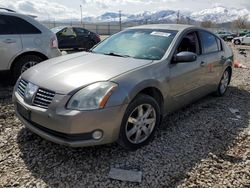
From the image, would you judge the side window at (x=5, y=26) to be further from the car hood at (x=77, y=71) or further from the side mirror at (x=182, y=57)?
the side mirror at (x=182, y=57)

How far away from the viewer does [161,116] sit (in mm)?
3809

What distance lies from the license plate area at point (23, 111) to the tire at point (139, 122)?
3.55 ft

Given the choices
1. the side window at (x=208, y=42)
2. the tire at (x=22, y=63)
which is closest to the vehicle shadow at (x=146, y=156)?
the side window at (x=208, y=42)

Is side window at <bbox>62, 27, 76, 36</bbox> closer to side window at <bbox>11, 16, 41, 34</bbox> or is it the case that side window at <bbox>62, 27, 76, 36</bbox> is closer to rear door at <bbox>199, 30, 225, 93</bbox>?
side window at <bbox>11, 16, 41, 34</bbox>

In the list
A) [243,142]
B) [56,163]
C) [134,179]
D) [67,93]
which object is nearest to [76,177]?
[56,163]

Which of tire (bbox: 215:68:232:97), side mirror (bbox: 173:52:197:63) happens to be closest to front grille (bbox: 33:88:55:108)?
side mirror (bbox: 173:52:197:63)

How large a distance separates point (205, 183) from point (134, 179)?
74cm

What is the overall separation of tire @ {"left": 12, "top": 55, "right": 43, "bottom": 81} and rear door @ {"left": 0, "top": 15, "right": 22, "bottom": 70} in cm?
16

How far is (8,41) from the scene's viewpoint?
5.63 m

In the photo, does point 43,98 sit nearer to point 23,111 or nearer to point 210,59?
point 23,111

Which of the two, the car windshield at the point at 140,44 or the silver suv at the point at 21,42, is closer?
the car windshield at the point at 140,44

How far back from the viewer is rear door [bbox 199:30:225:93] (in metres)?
4.81

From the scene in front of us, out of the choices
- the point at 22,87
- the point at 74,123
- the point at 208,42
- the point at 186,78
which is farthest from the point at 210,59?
the point at 22,87

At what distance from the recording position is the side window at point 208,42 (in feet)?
16.0
